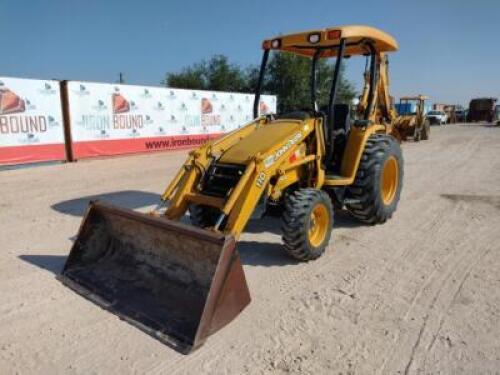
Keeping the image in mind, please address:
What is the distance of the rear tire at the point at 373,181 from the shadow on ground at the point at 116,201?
3483mm

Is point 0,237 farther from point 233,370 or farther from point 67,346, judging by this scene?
point 233,370

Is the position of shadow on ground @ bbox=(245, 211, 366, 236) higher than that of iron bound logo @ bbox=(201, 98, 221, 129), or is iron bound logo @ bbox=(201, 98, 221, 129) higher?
iron bound logo @ bbox=(201, 98, 221, 129)

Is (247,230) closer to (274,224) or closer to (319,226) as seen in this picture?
(274,224)

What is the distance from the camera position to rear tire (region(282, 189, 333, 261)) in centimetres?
409

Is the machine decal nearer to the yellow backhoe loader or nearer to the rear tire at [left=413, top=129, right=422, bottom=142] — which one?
the yellow backhoe loader

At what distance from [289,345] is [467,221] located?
4.13m

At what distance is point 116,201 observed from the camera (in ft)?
23.7

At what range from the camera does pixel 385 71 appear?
669 cm

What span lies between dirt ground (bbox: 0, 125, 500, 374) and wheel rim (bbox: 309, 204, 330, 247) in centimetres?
26

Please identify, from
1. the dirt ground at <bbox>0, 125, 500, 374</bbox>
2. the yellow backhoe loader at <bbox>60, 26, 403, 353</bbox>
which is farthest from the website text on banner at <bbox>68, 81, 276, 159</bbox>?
the yellow backhoe loader at <bbox>60, 26, 403, 353</bbox>

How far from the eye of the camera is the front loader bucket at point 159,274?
306 cm

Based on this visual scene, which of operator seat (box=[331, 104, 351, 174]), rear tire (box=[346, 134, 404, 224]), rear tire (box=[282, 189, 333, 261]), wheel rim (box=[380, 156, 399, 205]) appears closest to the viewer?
rear tire (box=[282, 189, 333, 261])

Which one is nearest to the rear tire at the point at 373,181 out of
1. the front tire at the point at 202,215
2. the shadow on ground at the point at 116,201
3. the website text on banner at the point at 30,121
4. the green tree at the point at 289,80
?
the front tire at the point at 202,215

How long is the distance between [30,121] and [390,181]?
→ 9.43m
